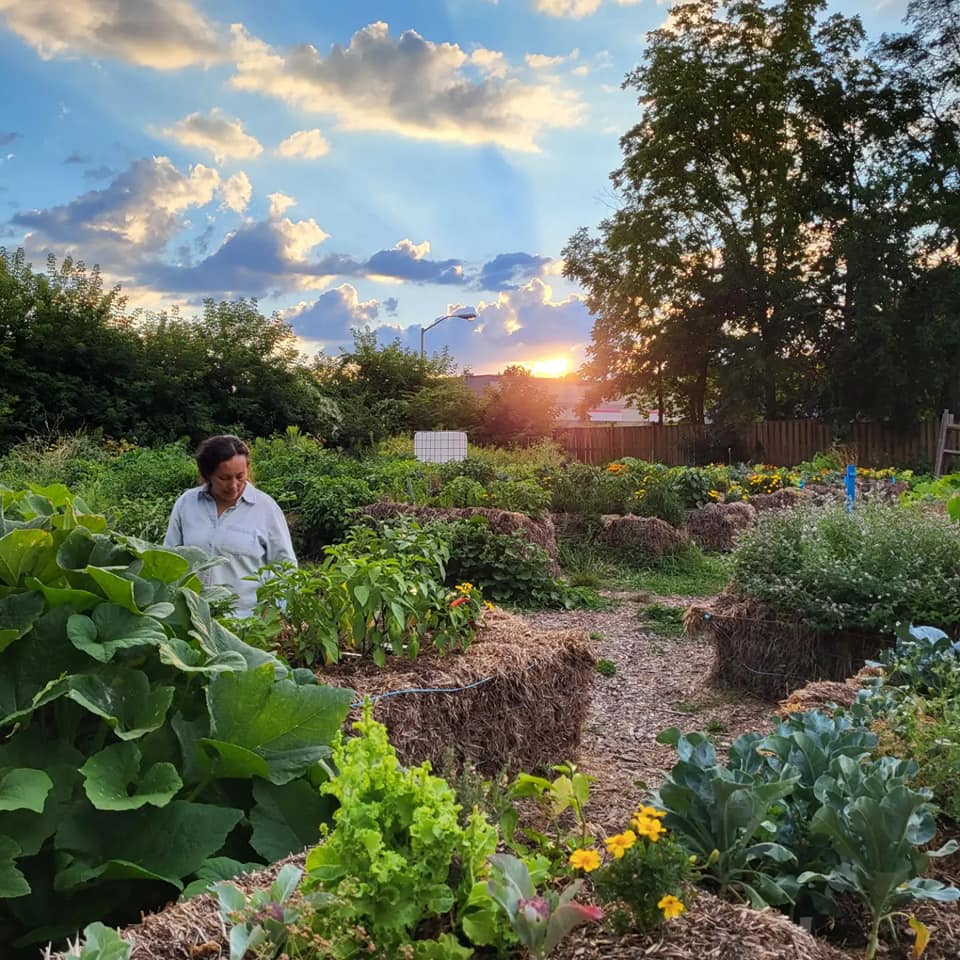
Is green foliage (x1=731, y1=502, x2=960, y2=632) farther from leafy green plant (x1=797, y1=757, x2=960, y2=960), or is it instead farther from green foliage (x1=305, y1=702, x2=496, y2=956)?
green foliage (x1=305, y1=702, x2=496, y2=956)

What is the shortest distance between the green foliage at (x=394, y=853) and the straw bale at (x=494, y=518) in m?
6.21

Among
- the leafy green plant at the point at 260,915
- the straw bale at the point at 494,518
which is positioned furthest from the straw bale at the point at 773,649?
the leafy green plant at the point at 260,915

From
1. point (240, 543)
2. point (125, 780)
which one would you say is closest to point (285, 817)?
point (125, 780)

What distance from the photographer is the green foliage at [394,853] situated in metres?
1.19

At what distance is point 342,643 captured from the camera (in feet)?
11.1

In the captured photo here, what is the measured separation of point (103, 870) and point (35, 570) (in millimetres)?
649

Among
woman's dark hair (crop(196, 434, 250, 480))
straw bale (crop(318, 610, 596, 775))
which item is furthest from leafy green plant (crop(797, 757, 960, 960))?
woman's dark hair (crop(196, 434, 250, 480))

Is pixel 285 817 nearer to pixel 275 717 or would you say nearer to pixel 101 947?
pixel 275 717

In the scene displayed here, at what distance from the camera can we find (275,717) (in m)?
1.89

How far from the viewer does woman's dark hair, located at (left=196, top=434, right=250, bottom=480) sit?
3797 millimetres

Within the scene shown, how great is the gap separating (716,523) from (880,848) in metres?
9.96

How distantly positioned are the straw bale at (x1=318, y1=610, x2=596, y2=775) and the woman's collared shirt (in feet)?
2.66

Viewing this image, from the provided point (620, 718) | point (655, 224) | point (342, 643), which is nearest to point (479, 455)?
point (620, 718)

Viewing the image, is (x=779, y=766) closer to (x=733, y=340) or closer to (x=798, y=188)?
(x=733, y=340)
